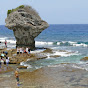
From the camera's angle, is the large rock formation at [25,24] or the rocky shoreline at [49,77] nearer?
the rocky shoreline at [49,77]

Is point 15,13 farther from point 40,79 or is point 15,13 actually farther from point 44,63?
point 40,79

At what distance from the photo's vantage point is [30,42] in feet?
129

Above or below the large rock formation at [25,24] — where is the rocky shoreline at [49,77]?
below

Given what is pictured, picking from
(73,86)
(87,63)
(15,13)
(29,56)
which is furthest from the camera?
(15,13)

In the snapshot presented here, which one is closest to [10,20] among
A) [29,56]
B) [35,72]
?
[29,56]

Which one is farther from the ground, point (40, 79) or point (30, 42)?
point (30, 42)

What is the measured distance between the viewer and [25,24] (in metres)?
36.3

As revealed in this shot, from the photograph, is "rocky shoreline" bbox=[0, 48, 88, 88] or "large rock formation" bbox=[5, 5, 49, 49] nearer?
"rocky shoreline" bbox=[0, 48, 88, 88]

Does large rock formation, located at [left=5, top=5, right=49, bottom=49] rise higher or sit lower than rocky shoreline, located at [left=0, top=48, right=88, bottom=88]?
higher

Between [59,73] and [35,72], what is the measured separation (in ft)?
9.58

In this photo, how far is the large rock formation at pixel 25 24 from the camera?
120 ft

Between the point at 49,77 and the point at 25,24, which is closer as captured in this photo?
the point at 49,77

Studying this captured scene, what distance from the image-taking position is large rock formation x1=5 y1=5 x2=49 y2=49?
3666cm

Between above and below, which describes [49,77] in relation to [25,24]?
below
